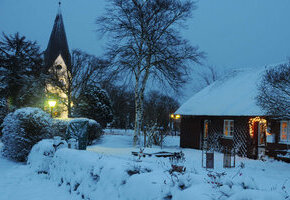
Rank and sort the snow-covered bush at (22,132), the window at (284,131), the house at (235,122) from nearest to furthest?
the snow-covered bush at (22,132), the window at (284,131), the house at (235,122)

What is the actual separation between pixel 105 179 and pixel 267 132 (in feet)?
43.6

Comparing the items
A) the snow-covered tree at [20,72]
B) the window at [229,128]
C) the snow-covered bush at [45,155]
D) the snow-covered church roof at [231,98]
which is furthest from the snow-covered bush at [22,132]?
the snow-covered tree at [20,72]

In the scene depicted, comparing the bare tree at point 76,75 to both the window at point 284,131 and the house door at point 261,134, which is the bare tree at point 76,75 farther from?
the window at point 284,131

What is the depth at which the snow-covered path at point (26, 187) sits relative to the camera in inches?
272

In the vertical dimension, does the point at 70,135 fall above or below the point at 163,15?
below

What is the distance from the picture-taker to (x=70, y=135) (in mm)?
13984

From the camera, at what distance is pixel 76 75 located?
99.5 ft

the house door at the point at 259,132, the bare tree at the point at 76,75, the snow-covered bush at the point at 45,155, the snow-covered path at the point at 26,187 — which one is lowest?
the snow-covered path at the point at 26,187

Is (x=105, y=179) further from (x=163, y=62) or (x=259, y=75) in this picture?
(x=259, y=75)

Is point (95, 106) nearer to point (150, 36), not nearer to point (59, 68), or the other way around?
point (59, 68)

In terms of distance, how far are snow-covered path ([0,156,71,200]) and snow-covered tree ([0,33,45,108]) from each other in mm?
21447

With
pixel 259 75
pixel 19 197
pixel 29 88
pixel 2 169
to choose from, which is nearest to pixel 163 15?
pixel 259 75

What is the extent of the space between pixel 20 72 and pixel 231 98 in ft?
80.5

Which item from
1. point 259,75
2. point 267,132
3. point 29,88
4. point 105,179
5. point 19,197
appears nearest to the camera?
point 105,179
